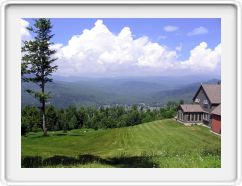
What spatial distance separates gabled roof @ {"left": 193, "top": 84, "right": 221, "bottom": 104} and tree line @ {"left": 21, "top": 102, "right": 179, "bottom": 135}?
113 cm

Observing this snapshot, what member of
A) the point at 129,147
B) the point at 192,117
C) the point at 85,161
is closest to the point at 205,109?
the point at 192,117

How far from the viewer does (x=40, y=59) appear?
9227 mm

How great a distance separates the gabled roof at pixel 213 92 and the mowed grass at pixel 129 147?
59cm

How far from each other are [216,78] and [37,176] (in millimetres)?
3566

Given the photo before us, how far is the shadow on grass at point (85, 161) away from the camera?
818cm

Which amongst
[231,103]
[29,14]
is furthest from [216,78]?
[29,14]

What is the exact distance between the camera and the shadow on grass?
322 inches

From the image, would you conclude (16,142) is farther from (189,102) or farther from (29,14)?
(189,102)

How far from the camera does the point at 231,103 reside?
312 inches

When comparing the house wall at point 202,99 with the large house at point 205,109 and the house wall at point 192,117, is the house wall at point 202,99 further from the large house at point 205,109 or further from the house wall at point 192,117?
the house wall at point 192,117

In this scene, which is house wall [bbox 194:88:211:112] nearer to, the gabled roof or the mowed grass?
the gabled roof

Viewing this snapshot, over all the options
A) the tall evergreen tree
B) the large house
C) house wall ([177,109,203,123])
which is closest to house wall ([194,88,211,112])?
the large house

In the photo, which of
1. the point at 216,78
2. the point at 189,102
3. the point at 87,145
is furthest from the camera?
the point at 189,102

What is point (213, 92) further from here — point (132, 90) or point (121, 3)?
point (132, 90)
